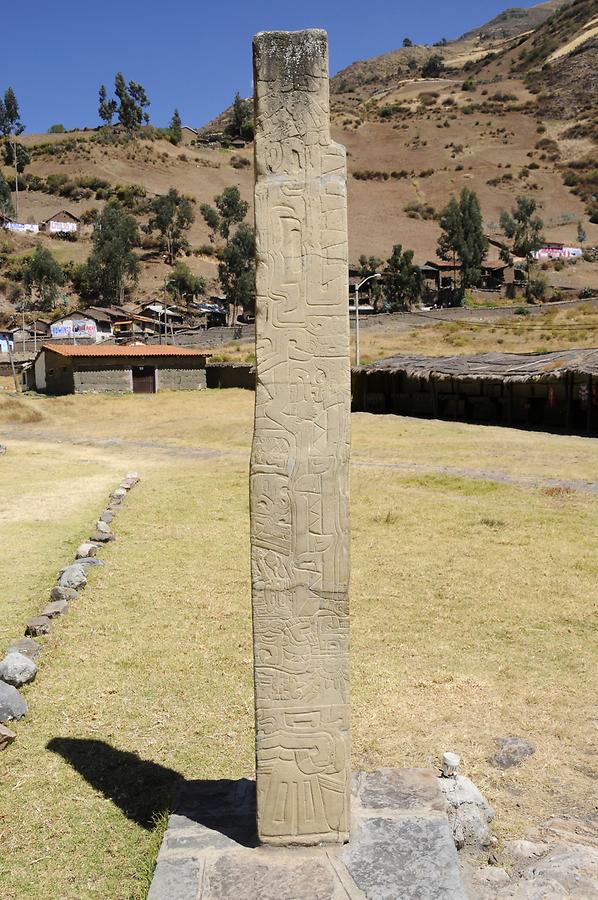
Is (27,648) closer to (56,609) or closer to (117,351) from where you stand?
(56,609)

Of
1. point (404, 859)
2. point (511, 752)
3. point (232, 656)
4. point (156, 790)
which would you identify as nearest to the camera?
point (404, 859)

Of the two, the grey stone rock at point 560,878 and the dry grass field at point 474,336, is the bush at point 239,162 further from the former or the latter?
the grey stone rock at point 560,878

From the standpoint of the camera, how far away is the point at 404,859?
3914 millimetres

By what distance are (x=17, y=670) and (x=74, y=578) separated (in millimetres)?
2774

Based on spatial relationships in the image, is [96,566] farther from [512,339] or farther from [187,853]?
[512,339]

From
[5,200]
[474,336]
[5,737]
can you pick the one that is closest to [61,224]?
[5,200]

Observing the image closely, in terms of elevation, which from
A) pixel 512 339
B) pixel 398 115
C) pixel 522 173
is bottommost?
pixel 512 339

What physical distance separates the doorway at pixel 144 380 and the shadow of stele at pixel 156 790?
3718 centimetres

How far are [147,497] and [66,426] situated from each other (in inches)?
686

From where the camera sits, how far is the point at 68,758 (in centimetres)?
553

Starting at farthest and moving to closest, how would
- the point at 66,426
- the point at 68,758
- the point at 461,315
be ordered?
1. the point at 461,315
2. the point at 66,426
3. the point at 68,758

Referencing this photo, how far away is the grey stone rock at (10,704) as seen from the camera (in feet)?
19.8

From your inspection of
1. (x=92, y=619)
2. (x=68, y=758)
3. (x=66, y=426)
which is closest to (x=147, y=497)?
(x=92, y=619)

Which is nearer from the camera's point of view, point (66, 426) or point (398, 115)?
point (66, 426)
